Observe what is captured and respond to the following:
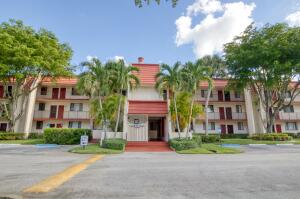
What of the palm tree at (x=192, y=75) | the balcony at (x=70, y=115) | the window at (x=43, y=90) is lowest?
the balcony at (x=70, y=115)

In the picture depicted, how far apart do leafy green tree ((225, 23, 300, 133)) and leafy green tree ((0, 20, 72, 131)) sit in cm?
2366

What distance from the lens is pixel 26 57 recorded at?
21969 millimetres

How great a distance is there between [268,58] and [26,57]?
95.8 feet

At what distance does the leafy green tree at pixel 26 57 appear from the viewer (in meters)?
22.1

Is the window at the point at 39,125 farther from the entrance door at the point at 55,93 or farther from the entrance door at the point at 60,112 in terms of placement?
the entrance door at the point at 55,93

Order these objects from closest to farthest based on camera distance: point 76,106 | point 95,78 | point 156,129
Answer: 1. point 95,78
2. point 156,129
3. point 76,106

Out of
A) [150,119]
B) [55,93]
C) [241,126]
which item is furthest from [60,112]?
[241,126]

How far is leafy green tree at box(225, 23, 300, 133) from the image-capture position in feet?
75.4

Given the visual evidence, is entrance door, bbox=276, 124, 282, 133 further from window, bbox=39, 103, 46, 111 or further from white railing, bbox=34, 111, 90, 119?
window, bbox=39, 103, 46, 111

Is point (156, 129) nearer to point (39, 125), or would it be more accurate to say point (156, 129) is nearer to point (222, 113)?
point (222, 113)

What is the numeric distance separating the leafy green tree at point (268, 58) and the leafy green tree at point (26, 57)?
23.7 m

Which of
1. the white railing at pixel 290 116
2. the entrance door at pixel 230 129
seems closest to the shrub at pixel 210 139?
the entrance door at pixel 230 129

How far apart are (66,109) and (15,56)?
1137 cm

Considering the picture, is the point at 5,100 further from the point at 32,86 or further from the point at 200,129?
the point at 200,129
